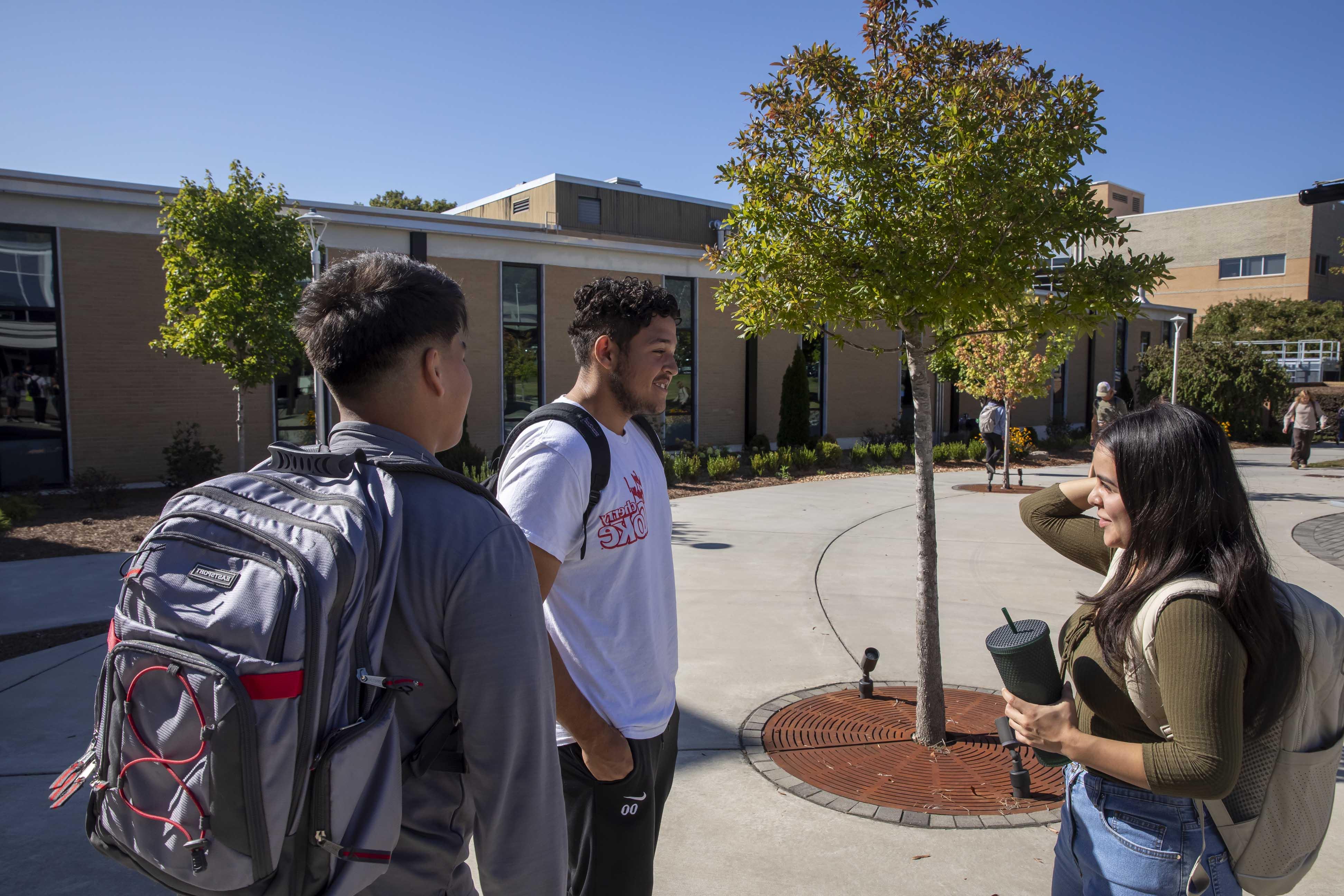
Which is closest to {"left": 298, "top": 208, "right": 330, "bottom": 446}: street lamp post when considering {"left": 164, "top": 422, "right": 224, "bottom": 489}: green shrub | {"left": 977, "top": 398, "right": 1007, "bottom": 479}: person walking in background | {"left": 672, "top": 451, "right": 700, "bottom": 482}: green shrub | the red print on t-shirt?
{"left": 164, "top": 422, "right": 224, "bottom": 489}: green shrub

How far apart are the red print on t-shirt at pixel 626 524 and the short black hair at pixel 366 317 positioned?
2.57 ft

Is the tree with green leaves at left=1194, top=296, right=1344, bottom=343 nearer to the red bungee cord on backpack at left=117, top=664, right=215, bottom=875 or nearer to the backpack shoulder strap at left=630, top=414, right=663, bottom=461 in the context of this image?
the backpack shoulder strap at left=630, top=414, right=663, bottom=461

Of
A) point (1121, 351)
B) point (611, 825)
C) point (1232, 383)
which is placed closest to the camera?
point (611, 825)

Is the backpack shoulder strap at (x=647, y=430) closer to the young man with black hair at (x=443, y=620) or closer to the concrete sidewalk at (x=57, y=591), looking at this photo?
the young man with black hair at (x=443, y=620)

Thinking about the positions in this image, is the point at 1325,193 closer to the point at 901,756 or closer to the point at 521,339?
the point at 901,756

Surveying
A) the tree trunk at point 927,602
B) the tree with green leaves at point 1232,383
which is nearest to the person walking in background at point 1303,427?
the tree with green leaves at point 1232,383

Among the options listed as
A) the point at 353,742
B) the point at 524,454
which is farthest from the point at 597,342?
the point at 353,742

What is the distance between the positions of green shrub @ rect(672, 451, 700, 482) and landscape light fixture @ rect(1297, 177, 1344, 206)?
9806 mm

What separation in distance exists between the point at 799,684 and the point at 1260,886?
360 centimetres

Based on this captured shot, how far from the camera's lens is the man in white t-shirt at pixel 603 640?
1.97m

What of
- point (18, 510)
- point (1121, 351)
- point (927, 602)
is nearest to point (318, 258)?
point (18, 510)

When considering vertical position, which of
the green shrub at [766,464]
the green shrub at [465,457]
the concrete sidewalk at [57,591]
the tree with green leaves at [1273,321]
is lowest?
the concrete sidewalk at [57,591]

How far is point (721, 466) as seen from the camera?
15914mm

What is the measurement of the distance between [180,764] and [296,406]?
1549cm
